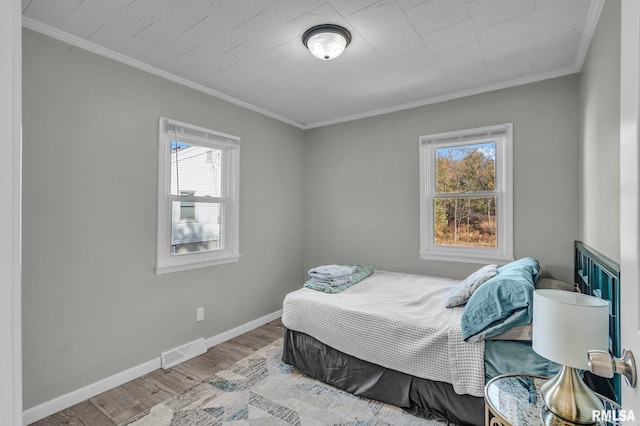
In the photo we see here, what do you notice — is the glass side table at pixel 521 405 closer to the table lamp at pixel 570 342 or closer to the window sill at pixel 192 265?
the table lamp at pixel 570 342

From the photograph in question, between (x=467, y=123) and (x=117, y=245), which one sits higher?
(x=467, y=123)

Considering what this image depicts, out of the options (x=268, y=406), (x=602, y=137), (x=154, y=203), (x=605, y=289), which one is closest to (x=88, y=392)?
(x=268, y=406)

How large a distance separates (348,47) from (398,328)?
203 cm

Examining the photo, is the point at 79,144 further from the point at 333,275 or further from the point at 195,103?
the point at 333,275

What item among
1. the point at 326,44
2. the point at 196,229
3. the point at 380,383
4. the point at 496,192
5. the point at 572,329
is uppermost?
the point at 326,44

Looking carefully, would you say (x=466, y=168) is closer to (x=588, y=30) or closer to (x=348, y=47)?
(x=588, y=30)

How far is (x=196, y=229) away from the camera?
10.1 feet

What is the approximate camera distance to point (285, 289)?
408cm

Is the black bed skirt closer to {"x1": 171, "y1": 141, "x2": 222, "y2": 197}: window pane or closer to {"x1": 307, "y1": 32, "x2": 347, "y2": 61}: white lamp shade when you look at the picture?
{"x1": 171, "y1": 141, "x2": 222, "y2": 197}: window pane

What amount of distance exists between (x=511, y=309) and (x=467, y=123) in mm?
2045

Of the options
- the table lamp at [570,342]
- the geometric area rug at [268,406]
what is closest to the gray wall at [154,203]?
the geometric area rug at [268,406]

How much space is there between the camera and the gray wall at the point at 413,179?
108 inches

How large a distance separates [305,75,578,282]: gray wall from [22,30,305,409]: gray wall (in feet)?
4.77

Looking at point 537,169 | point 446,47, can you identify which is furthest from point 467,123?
point 446,47
